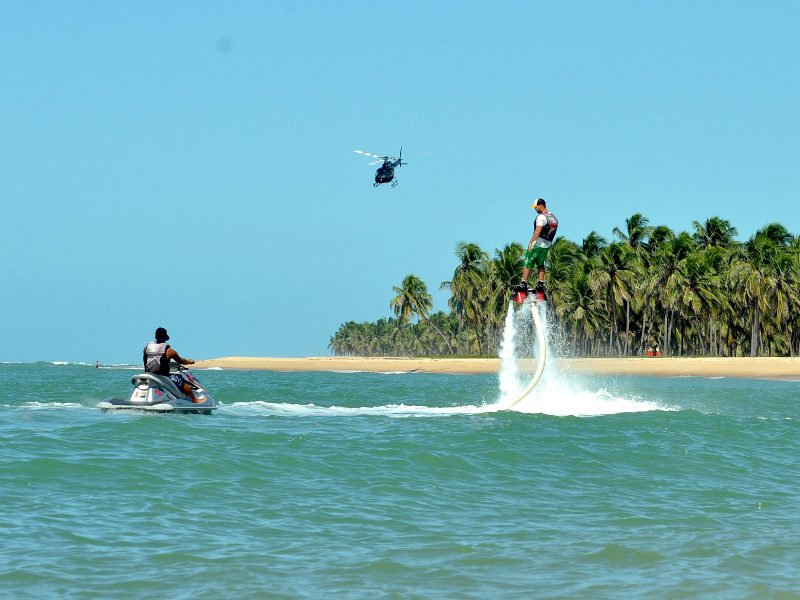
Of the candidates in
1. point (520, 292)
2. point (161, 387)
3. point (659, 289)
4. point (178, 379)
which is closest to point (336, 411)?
point (178, 379)

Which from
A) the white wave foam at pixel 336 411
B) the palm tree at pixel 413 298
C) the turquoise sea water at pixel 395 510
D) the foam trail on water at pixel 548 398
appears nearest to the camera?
the turquoise sea water at pixel 395 510

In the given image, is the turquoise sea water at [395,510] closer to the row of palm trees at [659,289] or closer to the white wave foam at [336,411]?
the white wave foam at [336,411]

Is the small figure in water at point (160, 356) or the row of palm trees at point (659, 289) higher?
the row of palm trees at point (659, 289)

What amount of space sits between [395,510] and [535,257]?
9.43 meters

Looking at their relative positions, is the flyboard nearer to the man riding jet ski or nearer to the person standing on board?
the person standing on board

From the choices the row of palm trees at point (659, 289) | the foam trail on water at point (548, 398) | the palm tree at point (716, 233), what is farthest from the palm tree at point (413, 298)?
the foam trail on water at point (548, 398)

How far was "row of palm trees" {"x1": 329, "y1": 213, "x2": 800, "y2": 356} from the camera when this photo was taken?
9275 centimetres

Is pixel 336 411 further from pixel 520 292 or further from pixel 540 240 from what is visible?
pixel 540 240

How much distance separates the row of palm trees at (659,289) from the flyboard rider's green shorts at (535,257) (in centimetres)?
7301

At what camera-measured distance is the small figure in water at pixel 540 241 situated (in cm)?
2031

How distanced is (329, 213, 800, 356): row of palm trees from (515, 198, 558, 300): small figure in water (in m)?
73.0

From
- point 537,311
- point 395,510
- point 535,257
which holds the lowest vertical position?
point 395,510

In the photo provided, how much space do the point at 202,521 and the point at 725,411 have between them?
969 inches

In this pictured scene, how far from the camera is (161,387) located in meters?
24.1
